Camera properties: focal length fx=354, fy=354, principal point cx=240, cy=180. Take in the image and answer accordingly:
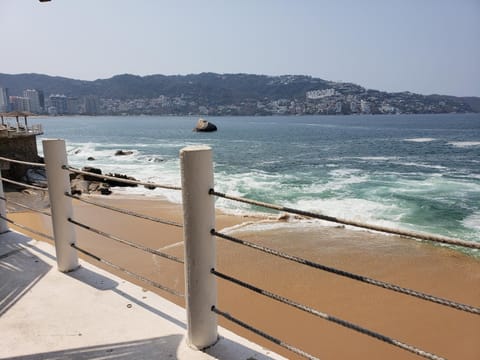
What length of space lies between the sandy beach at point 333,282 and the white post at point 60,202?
3573mm

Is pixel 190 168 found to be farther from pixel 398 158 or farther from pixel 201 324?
pixel 398 158

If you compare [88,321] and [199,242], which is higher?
[199,242]

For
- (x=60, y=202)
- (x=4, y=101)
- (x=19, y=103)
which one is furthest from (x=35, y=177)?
(x=4, y=101)

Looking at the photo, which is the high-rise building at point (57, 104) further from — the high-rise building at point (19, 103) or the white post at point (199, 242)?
the white post at point (199, 242)

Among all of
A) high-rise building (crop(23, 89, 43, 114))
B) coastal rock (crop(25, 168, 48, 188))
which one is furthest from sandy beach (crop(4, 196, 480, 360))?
high-rise building (crop(23, 89, 43, 114))

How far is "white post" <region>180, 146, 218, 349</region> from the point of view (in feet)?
6.49

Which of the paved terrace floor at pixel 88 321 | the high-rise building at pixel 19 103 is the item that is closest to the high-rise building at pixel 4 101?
the high-rise building at pixel 19 103

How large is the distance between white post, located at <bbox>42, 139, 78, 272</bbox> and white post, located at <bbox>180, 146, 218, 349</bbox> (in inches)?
63.3

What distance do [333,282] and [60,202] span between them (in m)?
6.50

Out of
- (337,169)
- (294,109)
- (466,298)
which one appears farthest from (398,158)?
(294,109)

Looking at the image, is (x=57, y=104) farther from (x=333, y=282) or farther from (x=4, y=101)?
(x=333, y=282)

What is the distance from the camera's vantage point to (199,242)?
2068 mm

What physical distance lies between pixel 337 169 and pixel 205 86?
18119cm

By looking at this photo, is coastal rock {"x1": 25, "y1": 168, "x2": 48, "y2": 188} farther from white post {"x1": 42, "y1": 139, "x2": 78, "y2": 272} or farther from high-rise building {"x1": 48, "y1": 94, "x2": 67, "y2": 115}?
high-rise building {"x1": 48, "y1": 94, "x2": 67, "y2": 115}
